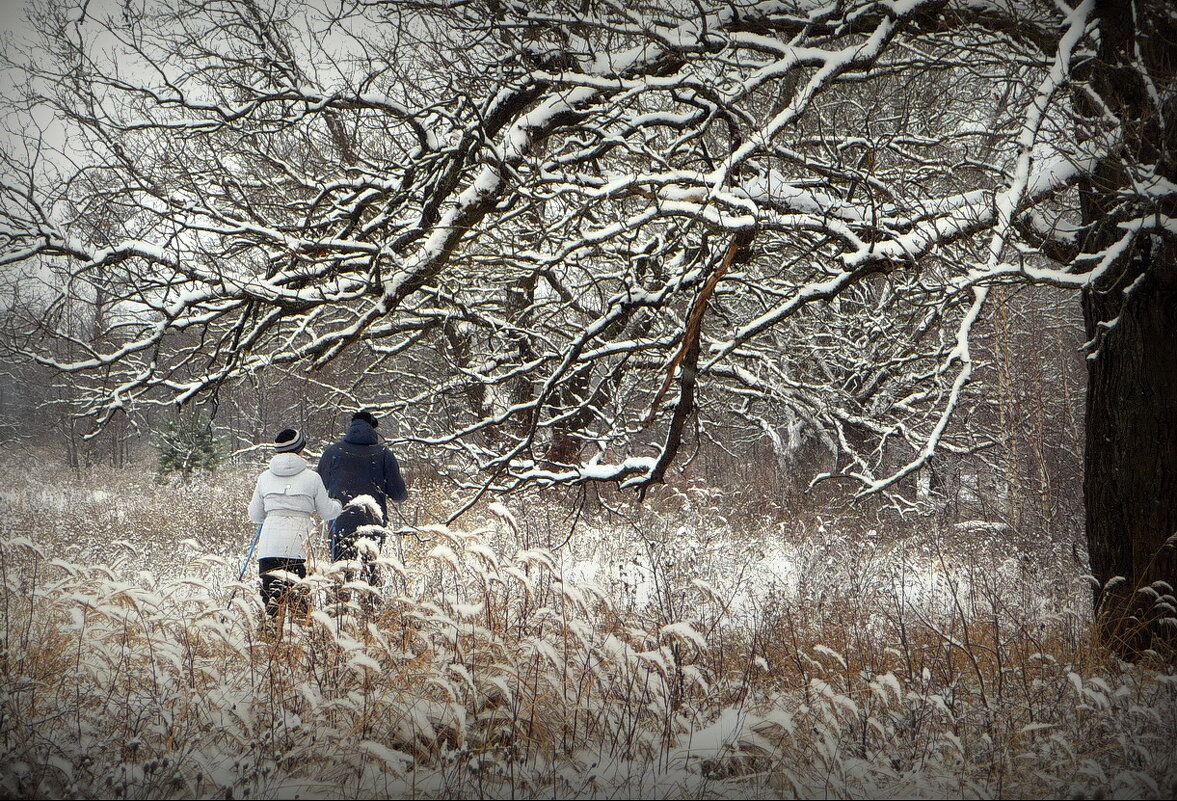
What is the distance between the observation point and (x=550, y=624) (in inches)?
173

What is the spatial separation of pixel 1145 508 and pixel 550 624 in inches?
138

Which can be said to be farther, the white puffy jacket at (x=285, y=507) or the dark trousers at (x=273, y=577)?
the white puffy jacket at (x=285, y=507)

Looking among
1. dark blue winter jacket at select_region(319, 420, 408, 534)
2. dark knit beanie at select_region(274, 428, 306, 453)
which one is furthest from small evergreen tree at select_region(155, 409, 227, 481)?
dark knit beanie at select_region(274, 428, 306, 453)

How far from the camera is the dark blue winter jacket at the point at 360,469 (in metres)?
6.07

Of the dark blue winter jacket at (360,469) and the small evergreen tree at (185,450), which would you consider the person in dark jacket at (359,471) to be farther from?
the small evergreen tree at (185,450)

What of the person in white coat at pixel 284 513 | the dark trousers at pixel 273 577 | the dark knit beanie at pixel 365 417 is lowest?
the dark trousers at pixel 273 577

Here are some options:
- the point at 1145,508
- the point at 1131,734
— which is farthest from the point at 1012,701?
the point at 1145,508

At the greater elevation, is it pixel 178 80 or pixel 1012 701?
pixel 178 80

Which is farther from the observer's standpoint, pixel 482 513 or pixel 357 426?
pixel 482 513

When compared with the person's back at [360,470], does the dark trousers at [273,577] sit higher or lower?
lower

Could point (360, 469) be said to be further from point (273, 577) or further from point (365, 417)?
point (273, 577)

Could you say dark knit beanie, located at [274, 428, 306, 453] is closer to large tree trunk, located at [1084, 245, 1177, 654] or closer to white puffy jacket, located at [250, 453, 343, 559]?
white puffy jacket, located at [250, 453, 343, 559]

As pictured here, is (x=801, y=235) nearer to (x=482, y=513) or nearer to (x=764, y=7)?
(x=764, y=7)

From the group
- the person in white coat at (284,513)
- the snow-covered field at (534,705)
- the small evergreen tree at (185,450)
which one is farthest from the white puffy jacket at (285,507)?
the small evergreen tree at (185,450)
